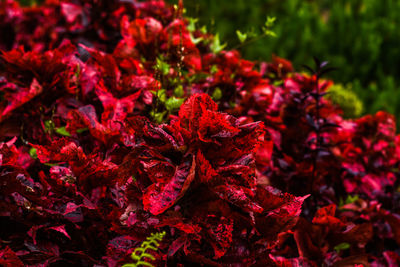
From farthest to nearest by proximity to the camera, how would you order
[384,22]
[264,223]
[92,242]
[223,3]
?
[223,3], [384,22], [92,242], [264,223]

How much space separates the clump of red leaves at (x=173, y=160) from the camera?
3.92ft

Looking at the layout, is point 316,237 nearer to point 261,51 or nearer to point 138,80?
point 138,80

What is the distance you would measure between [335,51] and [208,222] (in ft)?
18.8

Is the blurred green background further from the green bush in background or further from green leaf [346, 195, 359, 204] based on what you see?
green leaf [346, 195, 359, 204]

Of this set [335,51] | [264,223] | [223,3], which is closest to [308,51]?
[335,51]

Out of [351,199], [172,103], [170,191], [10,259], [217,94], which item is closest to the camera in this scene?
[170,191]

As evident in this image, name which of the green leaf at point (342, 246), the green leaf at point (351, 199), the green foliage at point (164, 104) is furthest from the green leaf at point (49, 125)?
the green leaf at point (351, 199)

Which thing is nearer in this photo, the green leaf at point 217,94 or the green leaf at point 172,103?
the green leaf at point 172,103

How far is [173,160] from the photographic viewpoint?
1225 millimetres

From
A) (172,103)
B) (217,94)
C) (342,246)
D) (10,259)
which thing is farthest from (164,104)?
(342,246)

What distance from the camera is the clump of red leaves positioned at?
3.92ft

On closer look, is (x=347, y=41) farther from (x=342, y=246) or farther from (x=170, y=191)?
(x=170, y=191)

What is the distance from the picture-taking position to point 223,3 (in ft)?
23.0

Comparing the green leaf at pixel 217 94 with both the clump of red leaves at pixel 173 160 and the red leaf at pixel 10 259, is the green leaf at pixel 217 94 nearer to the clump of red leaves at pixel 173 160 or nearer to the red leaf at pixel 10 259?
Answer: the clump of red leaves at pixel 173 160
